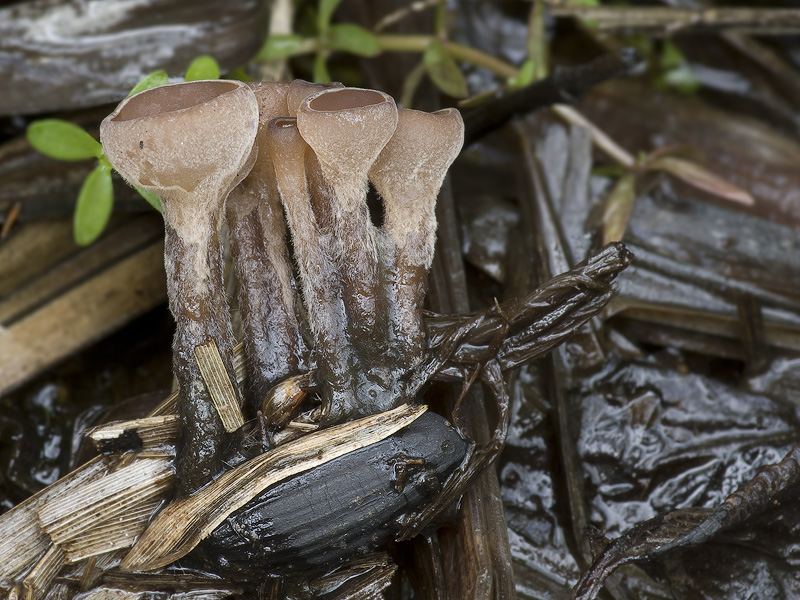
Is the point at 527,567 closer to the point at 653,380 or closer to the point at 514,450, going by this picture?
the point at 514,450

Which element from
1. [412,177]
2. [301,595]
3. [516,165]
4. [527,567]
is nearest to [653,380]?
[527,567]

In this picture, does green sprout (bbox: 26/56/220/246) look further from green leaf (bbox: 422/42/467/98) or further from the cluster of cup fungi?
green leaf (bbox: 422/42/467/98)

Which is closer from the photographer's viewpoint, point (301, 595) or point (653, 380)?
point (301, 595)

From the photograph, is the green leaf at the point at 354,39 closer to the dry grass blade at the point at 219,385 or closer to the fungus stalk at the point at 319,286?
the fungus stalk at the point at 319,286

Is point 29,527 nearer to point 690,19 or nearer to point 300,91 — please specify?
point 300,91

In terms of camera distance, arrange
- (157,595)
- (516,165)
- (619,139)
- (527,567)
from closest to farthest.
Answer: (157,595) < (527,567) < (516,165) < (619,139)

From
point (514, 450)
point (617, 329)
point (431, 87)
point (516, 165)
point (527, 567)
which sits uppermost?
point (431, 87)

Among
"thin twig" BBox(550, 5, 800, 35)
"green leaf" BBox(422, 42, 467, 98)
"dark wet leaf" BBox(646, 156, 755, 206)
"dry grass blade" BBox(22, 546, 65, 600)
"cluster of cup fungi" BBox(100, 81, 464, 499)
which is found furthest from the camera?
"thin twig" BBox(550, 5, 800, 35)

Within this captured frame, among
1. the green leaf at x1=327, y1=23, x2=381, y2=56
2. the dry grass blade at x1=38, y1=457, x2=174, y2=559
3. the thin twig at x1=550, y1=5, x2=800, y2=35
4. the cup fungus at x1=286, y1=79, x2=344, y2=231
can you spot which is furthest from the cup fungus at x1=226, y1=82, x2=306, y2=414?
the thin twig at x1=550, y1=5, x2=800, y2=35
